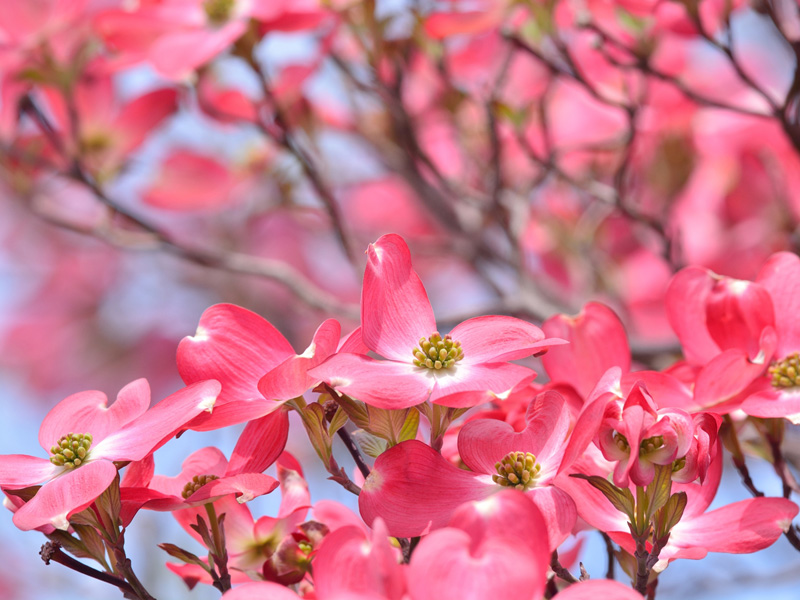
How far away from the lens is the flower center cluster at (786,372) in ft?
1.88

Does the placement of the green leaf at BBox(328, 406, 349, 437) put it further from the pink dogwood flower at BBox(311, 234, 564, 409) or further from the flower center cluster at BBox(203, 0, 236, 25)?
the flower center cluster at BBox(203, 0, 236, 25)

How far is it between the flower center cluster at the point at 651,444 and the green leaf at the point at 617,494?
0.03m

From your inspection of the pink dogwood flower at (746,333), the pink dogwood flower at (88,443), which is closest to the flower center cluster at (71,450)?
the pink dogwood flower at (88,443)

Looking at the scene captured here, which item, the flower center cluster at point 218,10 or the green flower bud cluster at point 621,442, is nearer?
the green flower bud cluster at point 621,442

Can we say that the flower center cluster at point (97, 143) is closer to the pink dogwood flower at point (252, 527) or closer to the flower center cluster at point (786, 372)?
the pink dogwood flower at point (252, 527)

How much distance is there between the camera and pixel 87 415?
57 centimetres

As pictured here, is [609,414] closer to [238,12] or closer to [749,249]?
[238,12]

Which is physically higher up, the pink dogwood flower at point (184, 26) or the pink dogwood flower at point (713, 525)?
the pink dogwood flower at point (184, 26)

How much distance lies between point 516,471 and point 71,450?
0.96 feet

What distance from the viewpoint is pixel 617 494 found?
46 centimetres

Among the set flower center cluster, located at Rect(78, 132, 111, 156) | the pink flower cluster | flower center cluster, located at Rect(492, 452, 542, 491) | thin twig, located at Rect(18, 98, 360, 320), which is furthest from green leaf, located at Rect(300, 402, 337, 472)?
flower center cluster, located at Rect(78, 132, 111, 156)

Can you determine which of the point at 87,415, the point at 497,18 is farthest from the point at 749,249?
the point at 87,415

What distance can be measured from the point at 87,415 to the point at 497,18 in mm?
831

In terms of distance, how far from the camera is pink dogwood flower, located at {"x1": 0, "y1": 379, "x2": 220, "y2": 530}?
0.48 m
